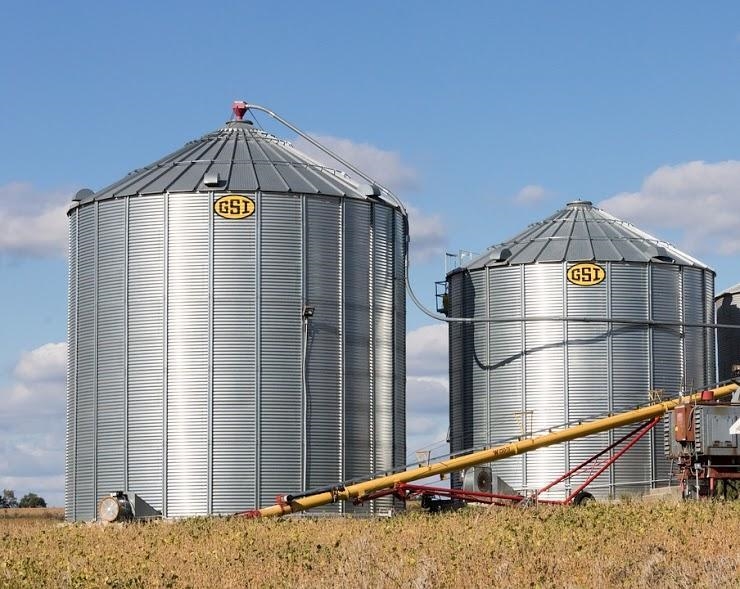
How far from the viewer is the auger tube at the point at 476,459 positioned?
44.8 meters

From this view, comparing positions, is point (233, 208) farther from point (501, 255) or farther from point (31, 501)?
point (31, 501)

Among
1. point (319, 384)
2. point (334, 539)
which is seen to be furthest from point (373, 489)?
point (334, 539)

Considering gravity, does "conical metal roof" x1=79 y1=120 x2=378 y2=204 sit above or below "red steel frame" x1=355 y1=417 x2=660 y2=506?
above

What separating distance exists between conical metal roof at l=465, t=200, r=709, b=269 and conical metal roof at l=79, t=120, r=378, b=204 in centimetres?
942

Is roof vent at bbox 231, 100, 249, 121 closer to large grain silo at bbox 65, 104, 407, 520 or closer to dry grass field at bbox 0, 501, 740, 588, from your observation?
large grain silo at bbox 65, 104, 407, 520

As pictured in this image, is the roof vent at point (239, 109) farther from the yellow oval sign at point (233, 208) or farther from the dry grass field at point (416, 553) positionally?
the dry grass field at point (416, 553)

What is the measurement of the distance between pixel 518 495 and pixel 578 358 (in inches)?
356

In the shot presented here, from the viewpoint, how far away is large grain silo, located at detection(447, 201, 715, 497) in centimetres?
5628

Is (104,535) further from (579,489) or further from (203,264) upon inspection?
(579,489)

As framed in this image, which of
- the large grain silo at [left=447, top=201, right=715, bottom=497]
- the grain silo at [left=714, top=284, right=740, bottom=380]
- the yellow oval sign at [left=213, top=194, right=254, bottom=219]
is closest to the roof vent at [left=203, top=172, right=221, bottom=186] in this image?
the yellow oval sign at [left=213, top=194, right=254, bottom=219]

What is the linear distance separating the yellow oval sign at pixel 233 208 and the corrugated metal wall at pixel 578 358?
13.7m

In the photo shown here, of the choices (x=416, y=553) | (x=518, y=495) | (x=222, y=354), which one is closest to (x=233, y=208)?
(x=222, y=354)

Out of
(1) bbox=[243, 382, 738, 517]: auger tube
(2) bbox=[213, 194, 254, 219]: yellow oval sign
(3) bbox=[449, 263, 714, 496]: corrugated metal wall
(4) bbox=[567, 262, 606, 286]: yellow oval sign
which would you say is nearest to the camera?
(1) bbox=[243, 382, 738, 517]: auger tube

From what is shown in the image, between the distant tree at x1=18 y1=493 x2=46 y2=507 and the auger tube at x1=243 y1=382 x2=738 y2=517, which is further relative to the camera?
the distant tree at x1=18 y1=493 x2=46 y2=507
